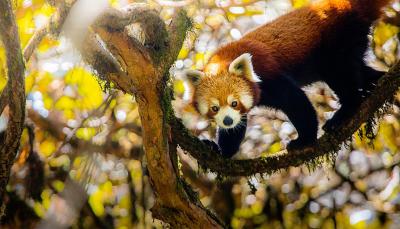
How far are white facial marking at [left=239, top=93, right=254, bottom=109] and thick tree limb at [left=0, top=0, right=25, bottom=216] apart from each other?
1.65m

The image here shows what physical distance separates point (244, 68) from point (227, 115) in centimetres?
35

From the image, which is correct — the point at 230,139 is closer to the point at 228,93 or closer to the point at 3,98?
the point at 228,93

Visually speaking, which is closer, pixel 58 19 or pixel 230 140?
pixel 58 19

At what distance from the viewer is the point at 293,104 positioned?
3832 millimetres

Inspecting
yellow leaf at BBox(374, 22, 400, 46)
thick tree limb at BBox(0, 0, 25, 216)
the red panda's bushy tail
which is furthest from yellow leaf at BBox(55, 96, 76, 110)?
yellow leaf at BBox(374, 22, 400, 46)

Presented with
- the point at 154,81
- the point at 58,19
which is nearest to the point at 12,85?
the point at 58,19

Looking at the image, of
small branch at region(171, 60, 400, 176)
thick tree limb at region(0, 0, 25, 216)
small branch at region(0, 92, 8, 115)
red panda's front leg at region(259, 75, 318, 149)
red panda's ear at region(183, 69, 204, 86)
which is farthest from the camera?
red panda's ear at region(183, 69, 204, 86)

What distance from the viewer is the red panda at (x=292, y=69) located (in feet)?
12.5

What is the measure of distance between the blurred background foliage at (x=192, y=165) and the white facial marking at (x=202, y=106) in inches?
30.5

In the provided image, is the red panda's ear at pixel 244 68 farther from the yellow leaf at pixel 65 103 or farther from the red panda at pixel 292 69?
the yellow leaf at pixel 65 103

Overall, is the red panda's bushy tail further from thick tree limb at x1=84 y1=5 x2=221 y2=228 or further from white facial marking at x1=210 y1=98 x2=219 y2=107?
thick tree limb at x1=84 y1=5 x2=221 y2=228

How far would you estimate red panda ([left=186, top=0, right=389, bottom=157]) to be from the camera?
380cm

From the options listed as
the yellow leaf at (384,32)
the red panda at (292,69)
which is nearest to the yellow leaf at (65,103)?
the red panda at (292,69)

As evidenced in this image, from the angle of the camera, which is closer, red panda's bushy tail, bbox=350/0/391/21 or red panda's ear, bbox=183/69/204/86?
red panda's bushy tail, bbox=350/0/391/21
